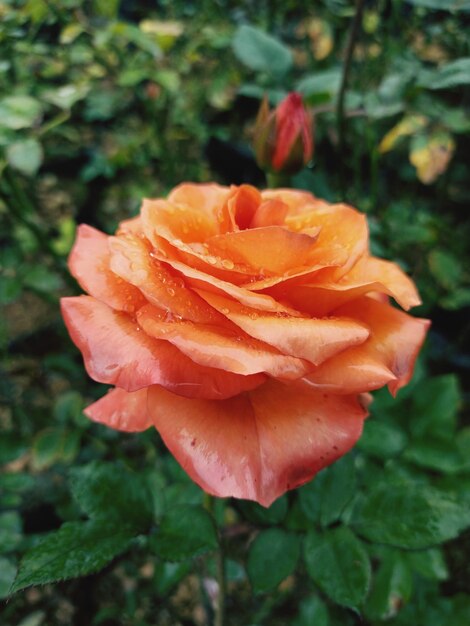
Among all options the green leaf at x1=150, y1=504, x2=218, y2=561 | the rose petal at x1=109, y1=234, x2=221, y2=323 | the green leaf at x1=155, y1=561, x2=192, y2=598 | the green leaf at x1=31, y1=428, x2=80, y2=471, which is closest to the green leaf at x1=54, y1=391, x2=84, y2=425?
the green leaf at x1=31, y1=428, x2=80, y2=471

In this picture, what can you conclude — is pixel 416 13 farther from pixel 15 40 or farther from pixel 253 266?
pixel 253 266

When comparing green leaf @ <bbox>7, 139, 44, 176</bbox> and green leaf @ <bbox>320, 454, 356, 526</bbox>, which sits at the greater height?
green leaf @ <bbox>7, 139, 44, 176</bbox>

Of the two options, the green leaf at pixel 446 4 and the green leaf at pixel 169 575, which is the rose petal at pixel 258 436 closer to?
the green leaf at pixel 169 575

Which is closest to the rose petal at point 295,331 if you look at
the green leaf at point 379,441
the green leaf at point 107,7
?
the green leaf at point 379,441

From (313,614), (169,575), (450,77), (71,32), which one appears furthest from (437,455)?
(71,32)

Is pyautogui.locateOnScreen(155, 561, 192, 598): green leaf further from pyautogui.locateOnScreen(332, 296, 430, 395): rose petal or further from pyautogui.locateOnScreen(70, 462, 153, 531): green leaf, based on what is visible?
pyautogui.locateOnScreen(332, 296, 430, 395): rose petal
